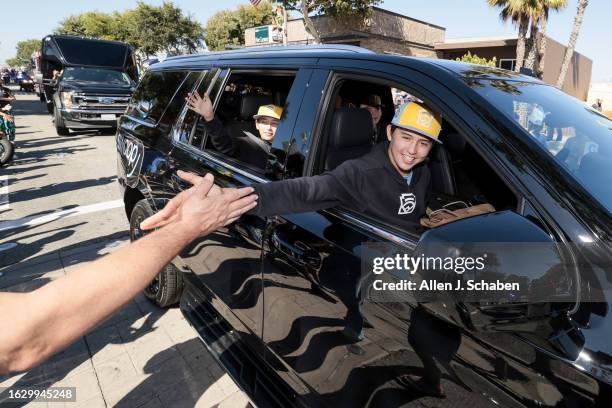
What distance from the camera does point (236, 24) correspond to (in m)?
47.3

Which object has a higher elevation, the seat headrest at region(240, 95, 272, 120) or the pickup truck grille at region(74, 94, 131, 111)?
the seat headrest at region(240, 95, 272, 120)

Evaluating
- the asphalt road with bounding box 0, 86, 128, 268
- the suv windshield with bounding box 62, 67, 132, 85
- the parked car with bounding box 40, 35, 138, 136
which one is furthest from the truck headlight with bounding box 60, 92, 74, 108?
the asphalt road with bounding box 0, 86, 128, 268

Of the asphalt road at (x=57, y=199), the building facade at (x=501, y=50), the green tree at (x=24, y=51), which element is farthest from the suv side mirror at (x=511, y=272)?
the green tree at (x=24, y=51)

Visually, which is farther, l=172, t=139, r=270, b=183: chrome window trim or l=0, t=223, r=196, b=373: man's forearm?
l=172, t=139, r=270, b=183: chrome window trim

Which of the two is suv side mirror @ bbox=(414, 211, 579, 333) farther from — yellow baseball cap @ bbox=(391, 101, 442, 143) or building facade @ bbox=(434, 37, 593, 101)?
building facade @ bbox=(434, 37, 593, 101)

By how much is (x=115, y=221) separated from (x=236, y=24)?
47145mm

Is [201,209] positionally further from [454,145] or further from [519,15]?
[519,15]

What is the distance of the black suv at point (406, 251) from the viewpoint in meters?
1.07

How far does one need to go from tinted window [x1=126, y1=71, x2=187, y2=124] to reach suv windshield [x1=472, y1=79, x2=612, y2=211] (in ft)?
7.77

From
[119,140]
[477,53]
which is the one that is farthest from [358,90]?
[477,53]

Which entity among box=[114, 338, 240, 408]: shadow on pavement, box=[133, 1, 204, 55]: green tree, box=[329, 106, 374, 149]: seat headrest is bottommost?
box=[114, 338, 240, 408]: shadow on pavement

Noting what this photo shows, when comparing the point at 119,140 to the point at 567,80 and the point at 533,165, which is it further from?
the point at 567,80

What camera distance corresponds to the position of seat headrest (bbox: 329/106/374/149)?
6.59 ft

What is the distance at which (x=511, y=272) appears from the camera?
106cm
